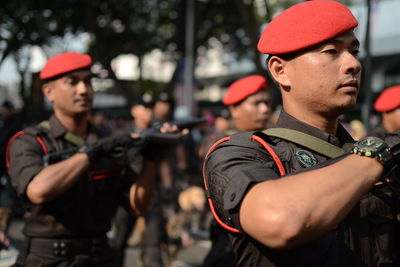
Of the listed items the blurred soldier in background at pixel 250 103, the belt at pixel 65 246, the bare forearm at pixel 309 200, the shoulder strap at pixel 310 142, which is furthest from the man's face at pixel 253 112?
the bare forearm at pixel 309 200

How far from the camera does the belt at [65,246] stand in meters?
3.46

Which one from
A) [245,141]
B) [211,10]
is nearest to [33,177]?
[245,141]

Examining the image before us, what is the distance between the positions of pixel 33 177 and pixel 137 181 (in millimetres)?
717

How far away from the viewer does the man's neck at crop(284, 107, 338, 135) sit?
2043 mm

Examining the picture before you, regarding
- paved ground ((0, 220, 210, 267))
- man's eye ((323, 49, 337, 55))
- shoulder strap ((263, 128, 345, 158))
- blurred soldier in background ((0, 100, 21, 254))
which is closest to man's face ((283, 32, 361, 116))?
man's eye ((323, 49, 337, 55))

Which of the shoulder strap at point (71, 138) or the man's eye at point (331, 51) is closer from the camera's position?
the man's eye at point (331, 51)

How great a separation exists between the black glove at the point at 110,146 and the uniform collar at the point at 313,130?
1645mm

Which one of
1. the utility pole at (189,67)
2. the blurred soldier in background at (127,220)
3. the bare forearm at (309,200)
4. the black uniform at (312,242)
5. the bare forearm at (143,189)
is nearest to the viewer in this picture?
the bare forearm at (309,200)

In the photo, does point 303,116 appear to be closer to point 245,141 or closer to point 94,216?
point 245,141

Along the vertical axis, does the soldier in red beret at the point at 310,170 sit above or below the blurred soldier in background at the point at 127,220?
above

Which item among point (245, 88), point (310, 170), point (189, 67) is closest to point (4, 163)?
point (245, 88)

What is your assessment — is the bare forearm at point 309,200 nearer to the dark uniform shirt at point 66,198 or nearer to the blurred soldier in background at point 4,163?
the dark uniform shirt at point 66,198

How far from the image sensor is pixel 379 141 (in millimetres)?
1635

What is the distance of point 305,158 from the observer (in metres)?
1.91
